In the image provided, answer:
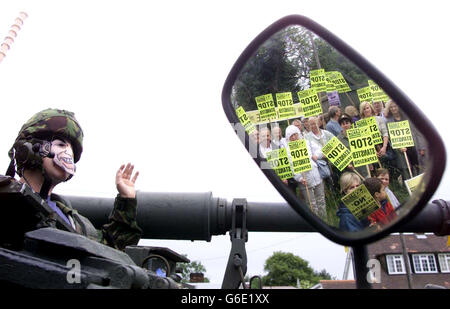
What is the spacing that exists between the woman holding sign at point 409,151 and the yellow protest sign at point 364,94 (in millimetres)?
94

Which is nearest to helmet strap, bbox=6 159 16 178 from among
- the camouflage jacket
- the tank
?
the camouflage jacket

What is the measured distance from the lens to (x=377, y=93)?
153cm

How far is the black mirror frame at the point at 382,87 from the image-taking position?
3.88 feet

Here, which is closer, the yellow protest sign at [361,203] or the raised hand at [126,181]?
the yellow protest sign at [361,203]

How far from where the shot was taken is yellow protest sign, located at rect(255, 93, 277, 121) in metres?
1.86

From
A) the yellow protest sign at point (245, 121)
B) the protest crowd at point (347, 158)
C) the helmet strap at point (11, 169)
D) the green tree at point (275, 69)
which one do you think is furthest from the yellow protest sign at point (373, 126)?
the helmet strap at point (11, 169)

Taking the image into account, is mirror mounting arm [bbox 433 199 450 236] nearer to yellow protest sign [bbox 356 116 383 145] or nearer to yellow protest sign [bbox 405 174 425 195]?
yellow protest sign [bbox 356 116 383 145]

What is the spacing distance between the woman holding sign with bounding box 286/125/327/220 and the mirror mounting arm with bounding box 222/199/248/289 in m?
2.54

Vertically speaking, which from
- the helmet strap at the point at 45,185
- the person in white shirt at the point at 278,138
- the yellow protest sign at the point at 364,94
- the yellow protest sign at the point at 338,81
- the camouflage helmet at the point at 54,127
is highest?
the camouflage helmet at the point at 54,127

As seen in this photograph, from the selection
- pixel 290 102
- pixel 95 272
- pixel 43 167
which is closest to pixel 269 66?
pixel 290 102

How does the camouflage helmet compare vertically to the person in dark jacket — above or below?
above

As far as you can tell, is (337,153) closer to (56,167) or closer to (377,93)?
(377,93)

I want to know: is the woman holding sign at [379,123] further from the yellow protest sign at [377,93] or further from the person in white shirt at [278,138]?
the person in white shirt at [278,138]

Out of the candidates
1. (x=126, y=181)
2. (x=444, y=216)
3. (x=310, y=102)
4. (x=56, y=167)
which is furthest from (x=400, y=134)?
(x=444, y=216)
